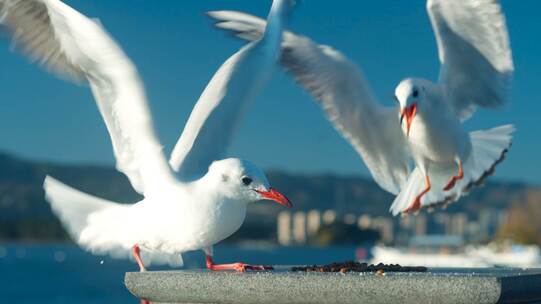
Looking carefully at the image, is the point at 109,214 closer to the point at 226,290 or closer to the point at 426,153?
the point at 226,290

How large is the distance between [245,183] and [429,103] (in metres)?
4.18

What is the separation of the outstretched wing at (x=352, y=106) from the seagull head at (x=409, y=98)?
2.65ft

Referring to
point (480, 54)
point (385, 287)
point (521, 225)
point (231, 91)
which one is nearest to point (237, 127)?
point (231, 91)

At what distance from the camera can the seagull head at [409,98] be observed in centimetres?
985

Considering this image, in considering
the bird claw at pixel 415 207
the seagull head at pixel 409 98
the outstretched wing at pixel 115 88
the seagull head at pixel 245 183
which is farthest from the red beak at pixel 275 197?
the bird claw at pixel 415 207

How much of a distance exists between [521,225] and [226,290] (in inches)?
3228

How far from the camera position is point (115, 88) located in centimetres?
764

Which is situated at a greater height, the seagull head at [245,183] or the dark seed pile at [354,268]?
the seagull head at [245,183]

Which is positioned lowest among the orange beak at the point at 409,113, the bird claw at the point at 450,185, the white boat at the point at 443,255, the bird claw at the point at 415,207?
the white boat at the point at 443,255

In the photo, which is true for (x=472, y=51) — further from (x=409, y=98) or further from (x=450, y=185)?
(x=450, y=185)

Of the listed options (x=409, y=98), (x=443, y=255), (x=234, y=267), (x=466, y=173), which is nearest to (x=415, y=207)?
(x=466, y=173)

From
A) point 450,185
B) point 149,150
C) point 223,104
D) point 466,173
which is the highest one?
point 223,104

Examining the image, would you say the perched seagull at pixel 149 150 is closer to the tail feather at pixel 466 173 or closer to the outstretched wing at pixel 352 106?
the outstretched wing at pixel 352 106

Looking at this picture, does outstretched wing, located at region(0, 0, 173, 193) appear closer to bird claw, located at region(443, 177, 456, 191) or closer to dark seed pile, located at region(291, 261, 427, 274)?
dark seed pile, located at region(291, 261, 427, 274)
